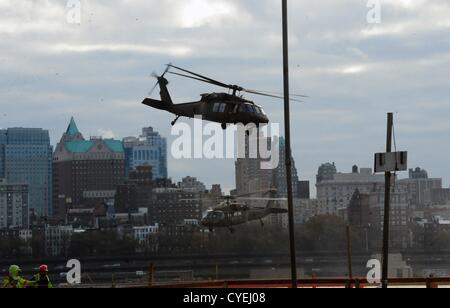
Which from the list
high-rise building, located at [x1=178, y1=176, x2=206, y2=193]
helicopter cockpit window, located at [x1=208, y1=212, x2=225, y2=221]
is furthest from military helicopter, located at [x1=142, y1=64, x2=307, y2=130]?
high-rise building, located at [x1=178, y1=176, x2=206, y2=193]

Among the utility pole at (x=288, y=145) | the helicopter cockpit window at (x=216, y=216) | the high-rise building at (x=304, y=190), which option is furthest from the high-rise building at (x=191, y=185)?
the utility pole at (x=288, y=145)

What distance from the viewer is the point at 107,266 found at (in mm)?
125438

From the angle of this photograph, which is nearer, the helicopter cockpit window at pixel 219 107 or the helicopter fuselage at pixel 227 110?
the helicopter fuselage at pixel 227 110

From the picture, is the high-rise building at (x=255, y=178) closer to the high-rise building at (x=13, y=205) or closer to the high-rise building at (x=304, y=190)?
the high-rise building at (x=304, y=190)

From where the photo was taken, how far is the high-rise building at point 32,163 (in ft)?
536

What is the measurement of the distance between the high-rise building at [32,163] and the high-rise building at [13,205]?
1.17 meters

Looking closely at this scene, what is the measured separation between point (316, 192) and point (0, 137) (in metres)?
58.6

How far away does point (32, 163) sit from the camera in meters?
172

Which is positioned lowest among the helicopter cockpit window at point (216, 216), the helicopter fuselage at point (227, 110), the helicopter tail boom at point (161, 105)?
the helicopter cockpit window at point (216, 216)

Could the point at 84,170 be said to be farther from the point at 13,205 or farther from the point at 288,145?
the point at 288,145

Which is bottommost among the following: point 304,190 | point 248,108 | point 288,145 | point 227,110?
point 304,190

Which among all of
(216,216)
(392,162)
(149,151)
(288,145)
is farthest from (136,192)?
(392,162)

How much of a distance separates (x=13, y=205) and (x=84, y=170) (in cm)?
1305
